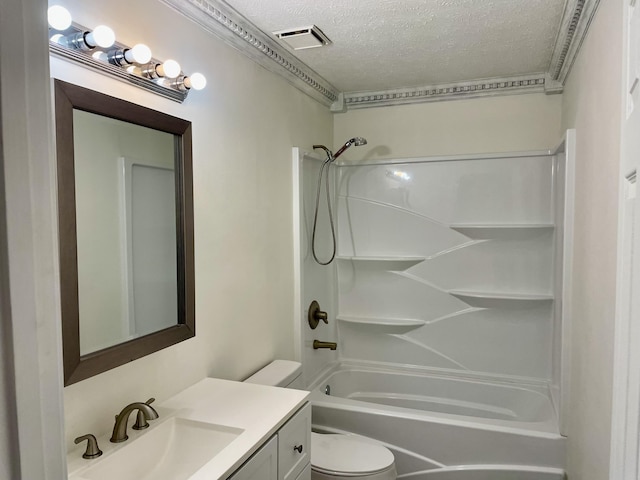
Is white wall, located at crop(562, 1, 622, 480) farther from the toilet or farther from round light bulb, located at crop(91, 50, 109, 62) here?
round light bulb, located at crop(91, 50, 109, 62)

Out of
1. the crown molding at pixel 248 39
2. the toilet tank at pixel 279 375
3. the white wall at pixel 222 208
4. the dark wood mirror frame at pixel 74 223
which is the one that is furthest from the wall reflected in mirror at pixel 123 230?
the toilet tank at pixel 279 375

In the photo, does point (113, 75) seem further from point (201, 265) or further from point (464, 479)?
point (464, 479)

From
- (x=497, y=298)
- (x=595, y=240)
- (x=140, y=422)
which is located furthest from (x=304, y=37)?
(x=497, y=298)

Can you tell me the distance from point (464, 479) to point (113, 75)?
2.45 meters

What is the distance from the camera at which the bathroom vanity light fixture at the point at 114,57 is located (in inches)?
46.9

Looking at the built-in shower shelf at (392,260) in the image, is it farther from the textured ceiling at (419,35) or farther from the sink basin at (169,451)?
the sink basin at (169,451)

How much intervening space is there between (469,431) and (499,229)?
1299 mm

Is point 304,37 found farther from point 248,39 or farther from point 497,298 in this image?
point 497,298

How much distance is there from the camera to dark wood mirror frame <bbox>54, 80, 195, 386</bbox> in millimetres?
1206

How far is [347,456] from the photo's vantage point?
2150mm

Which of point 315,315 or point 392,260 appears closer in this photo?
point 315,315

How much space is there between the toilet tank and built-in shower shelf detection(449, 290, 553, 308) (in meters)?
1.32

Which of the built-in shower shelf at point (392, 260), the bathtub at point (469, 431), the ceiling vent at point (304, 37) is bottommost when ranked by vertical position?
the bathtub at point (469, 431)

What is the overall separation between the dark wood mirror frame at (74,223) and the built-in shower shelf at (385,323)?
1802 millimetres
